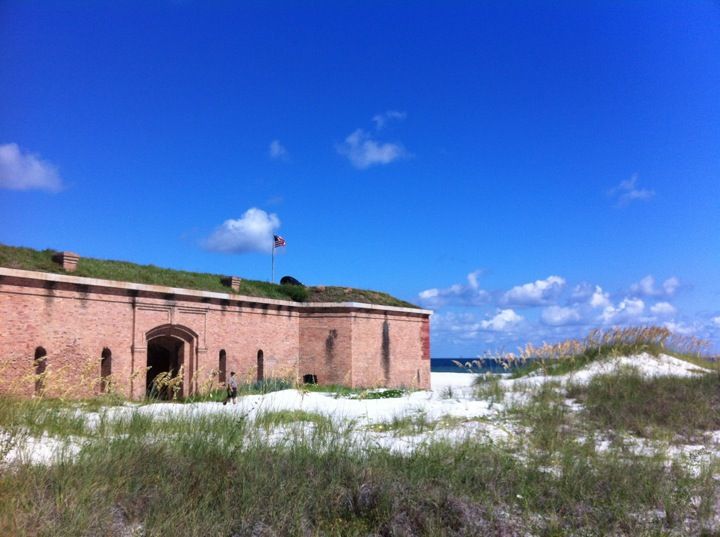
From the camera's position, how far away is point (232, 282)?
26328 millimetres

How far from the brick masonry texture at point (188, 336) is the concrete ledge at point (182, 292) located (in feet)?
0.13

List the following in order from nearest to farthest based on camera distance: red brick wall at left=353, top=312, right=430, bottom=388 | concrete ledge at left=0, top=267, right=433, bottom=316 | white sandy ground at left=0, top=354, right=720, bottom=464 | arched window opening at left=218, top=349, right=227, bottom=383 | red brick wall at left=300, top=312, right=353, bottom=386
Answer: white sandy ground at left=0, top=354, right=720, bottom=464 → concrete ledge at left=0, top=267, right=433, bottom=316 → arched window opening at left=218, top=349, right=227, bottom=383 → red brick wall at left=300, top=312, right=353, bottom=386 → red brick wall at left=353, top=312, right=430, bottom=388

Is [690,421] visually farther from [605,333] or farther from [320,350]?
[320,350]

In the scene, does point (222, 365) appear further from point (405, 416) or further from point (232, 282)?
point (405, 416)

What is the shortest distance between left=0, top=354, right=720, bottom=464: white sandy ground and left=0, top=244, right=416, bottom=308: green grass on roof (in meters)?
7.95

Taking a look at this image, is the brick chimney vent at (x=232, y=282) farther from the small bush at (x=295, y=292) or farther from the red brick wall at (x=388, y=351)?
the red brick wall at (x=388, y=351)

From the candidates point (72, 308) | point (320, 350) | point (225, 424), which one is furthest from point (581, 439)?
point (320, 350)

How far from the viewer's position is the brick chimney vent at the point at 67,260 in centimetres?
1986

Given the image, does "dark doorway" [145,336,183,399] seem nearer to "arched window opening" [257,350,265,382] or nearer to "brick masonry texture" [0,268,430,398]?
"brick masonry texture" [0,268,430,398]

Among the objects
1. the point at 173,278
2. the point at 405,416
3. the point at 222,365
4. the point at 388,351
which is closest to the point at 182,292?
the point at 173,278

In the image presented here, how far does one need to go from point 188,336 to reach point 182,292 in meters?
1.78

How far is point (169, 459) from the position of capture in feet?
23.0

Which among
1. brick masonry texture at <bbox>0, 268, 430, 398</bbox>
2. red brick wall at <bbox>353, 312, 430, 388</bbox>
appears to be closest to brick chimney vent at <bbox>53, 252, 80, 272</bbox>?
brick masonry texture at <bbox>0, 268, 430, 398</bbox>

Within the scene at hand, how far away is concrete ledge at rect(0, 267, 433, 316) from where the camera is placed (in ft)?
58.9
